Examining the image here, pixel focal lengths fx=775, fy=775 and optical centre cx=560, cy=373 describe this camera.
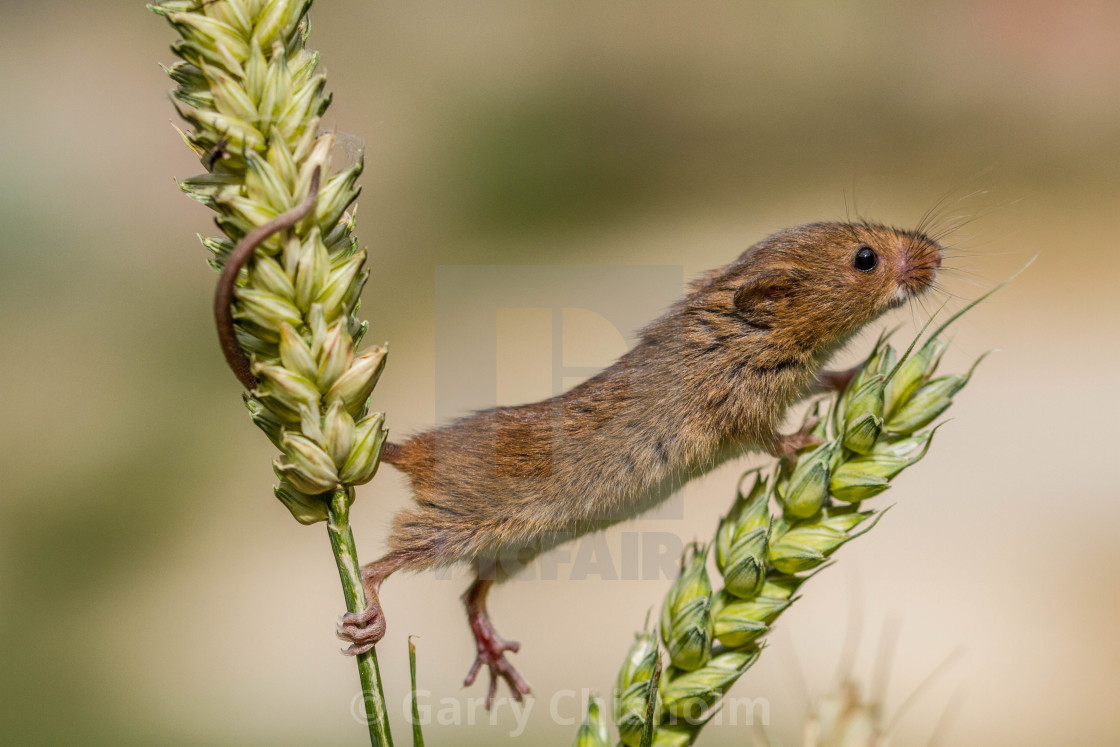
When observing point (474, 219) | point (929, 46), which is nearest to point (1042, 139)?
point (929, 46)

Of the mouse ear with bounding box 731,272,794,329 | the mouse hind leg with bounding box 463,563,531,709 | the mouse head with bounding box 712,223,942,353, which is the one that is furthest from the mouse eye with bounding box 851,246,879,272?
the mouse hind leg with bounding box 463,563,531,709

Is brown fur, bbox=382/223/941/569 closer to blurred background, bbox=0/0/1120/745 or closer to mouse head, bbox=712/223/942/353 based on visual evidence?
mouse head, bbox=712/223/942/353

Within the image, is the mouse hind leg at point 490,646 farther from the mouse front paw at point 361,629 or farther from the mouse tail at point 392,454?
the mouse front paw at point 361,629

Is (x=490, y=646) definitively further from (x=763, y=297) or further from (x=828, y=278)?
(x=828, y=278)

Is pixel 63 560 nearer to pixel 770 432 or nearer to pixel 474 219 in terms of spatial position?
pixel 474 219

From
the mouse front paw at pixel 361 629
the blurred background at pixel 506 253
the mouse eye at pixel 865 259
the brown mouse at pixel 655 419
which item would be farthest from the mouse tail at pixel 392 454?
the blurred background at pixel 506 253

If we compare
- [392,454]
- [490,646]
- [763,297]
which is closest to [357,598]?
[392,454]

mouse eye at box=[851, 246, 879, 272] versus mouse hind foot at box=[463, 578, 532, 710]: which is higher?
mouse eye at box=[851, 246, 879, 272]

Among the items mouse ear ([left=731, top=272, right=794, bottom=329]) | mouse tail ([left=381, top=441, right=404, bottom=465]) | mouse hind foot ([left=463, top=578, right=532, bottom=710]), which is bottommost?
mouse hind foot ([left=463, top=578, right=532, bottom=710])
